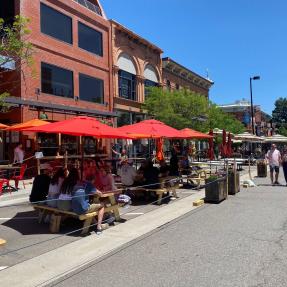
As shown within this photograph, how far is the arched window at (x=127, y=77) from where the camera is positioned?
110 feet

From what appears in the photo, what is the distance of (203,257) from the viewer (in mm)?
6938

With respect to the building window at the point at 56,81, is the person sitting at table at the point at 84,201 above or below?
below

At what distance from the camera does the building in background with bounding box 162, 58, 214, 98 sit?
41219 millimetres

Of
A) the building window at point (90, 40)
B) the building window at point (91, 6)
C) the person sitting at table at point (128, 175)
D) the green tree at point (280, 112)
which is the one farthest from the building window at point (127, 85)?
the green tree at point (280, 112)

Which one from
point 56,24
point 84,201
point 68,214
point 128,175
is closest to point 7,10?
point 56,24

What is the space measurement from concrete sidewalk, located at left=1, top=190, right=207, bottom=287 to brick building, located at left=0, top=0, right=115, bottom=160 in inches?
460

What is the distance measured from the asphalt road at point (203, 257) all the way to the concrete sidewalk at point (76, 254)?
0.25 meters

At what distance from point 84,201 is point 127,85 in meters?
26.4

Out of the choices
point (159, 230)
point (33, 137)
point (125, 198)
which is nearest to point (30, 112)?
point (33, 137)

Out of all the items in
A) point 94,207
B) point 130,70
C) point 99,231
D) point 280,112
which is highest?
point 280,112

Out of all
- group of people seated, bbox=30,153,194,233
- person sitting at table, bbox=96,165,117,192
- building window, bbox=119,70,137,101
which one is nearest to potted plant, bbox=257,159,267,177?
group of people seated, bbox=30,153,194,233

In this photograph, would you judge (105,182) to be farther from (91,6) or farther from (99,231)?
(91,6)

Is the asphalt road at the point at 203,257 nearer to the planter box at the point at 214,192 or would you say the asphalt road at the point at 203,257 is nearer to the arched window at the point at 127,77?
the planter box at the point at 214,192

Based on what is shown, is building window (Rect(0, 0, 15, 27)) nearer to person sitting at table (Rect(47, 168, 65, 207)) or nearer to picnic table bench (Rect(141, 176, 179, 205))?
picnic table bench (Rect(141, 176, 179, 205))
